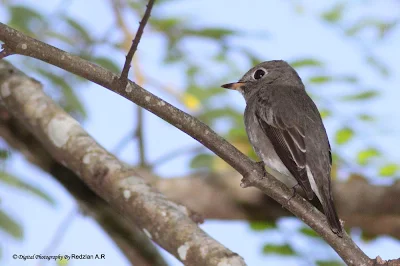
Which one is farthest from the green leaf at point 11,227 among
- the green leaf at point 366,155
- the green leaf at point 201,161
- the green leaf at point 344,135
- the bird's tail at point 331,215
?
the green leaf at point 366,155

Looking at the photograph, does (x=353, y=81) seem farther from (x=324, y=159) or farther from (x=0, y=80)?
(x=0, y=80)

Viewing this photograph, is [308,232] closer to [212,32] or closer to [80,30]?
[212,32]

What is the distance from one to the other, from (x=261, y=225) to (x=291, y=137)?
1837 mm

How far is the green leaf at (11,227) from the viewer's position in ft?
17.6

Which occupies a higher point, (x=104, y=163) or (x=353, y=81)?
(x=353, y=81)

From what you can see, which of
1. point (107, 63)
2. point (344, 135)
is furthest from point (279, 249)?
point (107, 63)

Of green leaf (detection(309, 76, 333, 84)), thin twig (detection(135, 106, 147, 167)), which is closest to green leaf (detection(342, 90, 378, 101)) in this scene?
green leaf (detection(309, 76, 333, 84))

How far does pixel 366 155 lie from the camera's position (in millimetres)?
6059

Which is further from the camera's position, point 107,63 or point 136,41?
point 107,63

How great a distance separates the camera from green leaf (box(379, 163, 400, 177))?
6.19 meters

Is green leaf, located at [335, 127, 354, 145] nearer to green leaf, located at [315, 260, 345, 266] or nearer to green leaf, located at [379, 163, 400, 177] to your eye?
green leaf, located at [379, 163, 400, 177]

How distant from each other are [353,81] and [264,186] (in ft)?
8.95

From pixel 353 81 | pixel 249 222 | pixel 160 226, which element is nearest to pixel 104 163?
pixel 160 226

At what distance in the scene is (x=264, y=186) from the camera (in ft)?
11.9
